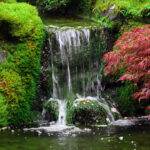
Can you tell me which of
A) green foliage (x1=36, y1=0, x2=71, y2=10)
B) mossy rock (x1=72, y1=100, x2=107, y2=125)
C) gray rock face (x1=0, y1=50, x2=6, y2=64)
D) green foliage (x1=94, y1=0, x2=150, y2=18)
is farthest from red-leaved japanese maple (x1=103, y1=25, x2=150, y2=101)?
green foliage (x1=36, y1=0, x2=71, y2=10)

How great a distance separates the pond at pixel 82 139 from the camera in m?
5.37

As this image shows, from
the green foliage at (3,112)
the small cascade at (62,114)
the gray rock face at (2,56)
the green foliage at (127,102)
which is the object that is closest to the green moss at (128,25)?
the green foliage at (127,102)

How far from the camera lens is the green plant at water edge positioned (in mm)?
7477

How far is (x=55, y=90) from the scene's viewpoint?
860 centimetres

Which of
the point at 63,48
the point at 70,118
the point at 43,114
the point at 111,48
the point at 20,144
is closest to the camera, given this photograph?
the point at 20,144

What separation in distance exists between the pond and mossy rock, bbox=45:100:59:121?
1254 millimetres

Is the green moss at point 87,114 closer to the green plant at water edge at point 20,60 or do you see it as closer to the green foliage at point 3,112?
the green plant at water edge at point 20,60

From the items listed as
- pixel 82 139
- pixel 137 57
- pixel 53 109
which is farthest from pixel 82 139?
pixel 137 57

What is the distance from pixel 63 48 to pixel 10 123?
114 inches

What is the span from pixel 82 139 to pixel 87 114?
5.59 ft

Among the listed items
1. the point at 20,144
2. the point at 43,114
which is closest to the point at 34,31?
the point at 43,114

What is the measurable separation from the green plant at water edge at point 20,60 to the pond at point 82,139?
1.10 meters

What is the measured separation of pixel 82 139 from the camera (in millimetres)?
5926

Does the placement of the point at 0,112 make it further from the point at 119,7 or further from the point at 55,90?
the point at 119,7
